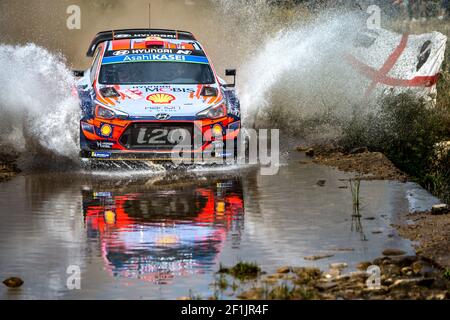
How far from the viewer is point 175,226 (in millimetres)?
12766

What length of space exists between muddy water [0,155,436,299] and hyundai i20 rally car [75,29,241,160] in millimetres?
374

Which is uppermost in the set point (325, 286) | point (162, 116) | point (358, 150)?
point (162, 116)

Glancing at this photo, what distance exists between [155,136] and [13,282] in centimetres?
767

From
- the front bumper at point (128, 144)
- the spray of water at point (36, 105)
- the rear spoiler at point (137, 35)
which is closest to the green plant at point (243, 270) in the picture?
the front bumper at point (128, 144)

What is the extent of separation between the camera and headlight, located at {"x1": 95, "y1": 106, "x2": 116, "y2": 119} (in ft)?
57.3

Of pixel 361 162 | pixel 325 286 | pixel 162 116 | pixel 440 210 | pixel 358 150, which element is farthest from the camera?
pixel 358 150

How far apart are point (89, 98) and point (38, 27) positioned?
18747mm

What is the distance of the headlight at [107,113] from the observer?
17438 millimetres

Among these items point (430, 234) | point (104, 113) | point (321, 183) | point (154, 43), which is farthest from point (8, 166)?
point (430, 234)

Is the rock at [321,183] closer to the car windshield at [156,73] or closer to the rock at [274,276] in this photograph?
the car windshield at [156,73]

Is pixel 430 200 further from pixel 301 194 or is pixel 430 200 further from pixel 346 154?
pixel 346 154

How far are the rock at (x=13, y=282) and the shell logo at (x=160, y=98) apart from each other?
783 cm

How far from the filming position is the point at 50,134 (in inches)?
754

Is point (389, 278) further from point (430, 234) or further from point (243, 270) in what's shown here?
point (430, 234)
